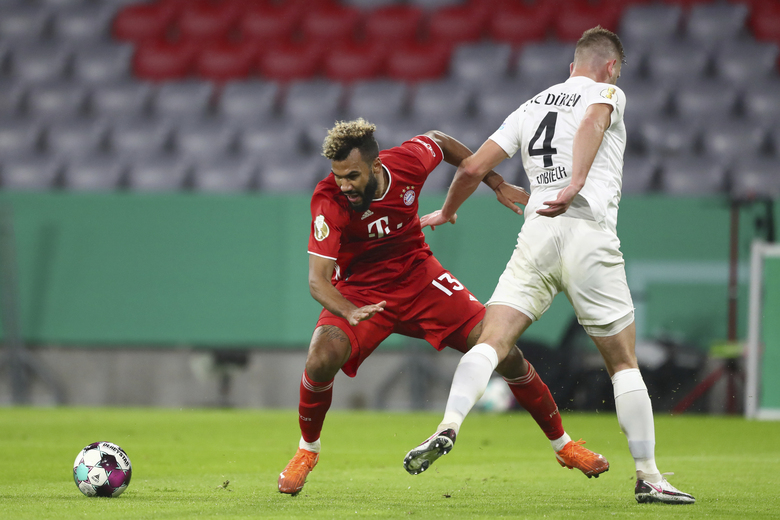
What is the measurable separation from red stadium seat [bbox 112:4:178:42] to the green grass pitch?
7.38 meters

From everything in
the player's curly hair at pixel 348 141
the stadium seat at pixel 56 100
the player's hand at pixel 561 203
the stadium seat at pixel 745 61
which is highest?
the stadium seat at pixel 745 61

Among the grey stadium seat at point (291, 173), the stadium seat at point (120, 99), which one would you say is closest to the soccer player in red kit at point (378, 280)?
the grey stadium seat at point (291, 173)

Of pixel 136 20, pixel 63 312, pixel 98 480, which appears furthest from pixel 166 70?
pixel 98 480

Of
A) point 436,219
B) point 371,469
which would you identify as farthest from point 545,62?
point 436,219

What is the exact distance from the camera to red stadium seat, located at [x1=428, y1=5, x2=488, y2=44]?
48.2 ft

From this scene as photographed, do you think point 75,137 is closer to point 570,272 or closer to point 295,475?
point 295,475

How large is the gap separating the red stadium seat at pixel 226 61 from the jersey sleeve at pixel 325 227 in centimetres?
1073

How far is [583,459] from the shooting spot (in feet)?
15.7

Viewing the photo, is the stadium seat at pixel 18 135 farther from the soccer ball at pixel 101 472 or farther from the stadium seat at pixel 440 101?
the soccer ball at pixel 101 472

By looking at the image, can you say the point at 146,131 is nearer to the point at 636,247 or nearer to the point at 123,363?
the point at 123,363

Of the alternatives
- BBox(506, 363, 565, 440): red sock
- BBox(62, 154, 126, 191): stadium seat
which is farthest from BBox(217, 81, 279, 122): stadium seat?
BBox(506, 363, 565, 440): red sock

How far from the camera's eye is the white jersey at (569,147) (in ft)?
13.9

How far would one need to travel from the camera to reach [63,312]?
11797 millimetres

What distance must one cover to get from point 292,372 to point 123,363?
81.7 inches
